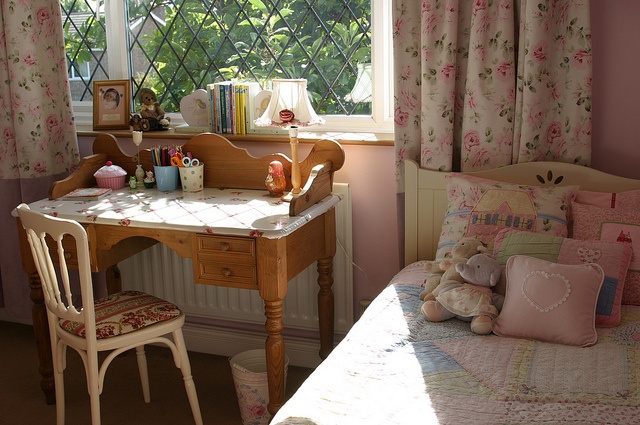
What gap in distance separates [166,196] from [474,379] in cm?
148

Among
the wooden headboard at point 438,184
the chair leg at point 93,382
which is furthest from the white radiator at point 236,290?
the chair leg at point 93,382

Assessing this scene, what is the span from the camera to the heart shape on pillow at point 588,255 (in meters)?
2.14

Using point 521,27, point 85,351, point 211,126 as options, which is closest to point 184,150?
point 211,126

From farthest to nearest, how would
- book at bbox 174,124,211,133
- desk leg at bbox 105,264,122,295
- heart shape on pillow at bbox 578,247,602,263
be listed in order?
1. desk leg at bbox 105,264,122,295
2. book at bbox 174,124,211,133
3. heart shape on pillow at bbox 578,247,602,263

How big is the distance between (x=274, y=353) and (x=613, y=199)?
3.95ft

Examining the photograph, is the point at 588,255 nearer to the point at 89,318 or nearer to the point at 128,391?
the point at 89,318

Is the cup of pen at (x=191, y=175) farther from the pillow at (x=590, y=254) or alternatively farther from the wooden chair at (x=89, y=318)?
the pillow at (x=590, y=254)

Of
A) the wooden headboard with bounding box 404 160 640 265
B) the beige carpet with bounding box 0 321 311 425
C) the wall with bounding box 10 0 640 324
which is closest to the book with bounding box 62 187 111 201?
the beige carpet with bounding box 0 321 311 425

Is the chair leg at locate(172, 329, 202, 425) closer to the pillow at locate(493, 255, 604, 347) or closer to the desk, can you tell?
the desk

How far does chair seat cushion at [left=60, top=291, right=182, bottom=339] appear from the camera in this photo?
2.43m

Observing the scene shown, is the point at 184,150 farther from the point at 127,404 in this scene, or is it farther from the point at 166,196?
the point at 127,404

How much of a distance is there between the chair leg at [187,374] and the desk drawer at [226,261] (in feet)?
0.80

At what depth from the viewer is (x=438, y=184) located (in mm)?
2660

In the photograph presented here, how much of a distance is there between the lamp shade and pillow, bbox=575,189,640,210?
0.96 meters
